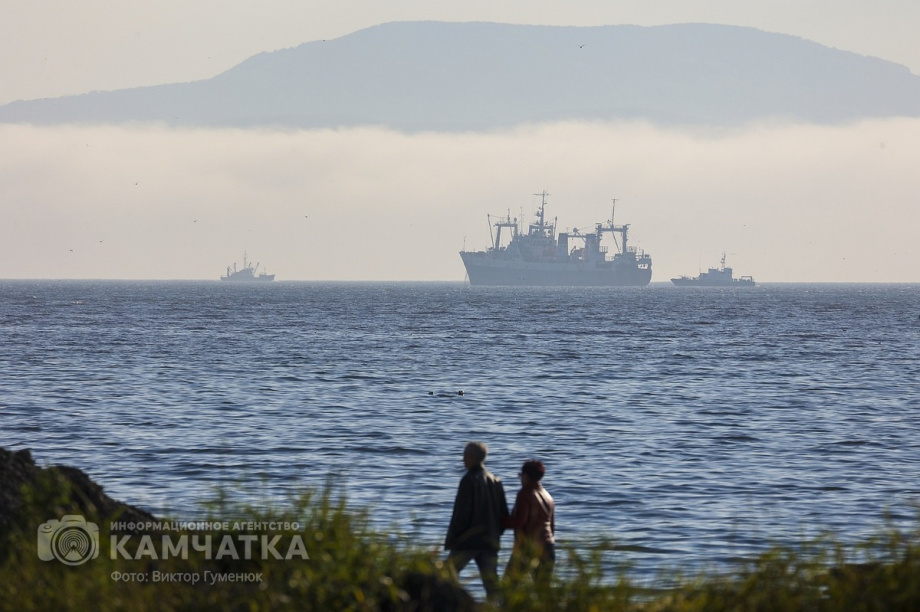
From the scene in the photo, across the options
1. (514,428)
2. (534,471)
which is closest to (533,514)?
(534,471)

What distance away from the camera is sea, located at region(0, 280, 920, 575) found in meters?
15.5

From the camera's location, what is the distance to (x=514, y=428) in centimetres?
2536

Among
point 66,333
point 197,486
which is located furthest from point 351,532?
point 66,333

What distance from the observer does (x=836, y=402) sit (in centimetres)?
3194

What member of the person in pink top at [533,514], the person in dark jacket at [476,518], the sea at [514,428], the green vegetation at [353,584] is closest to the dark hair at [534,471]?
the person in pink top at [533,514]

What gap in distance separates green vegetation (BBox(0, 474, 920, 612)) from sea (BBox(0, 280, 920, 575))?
0.76 m

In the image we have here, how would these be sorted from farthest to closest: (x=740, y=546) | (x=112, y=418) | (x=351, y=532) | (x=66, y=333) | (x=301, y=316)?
(x=301, y=316), (x=66, y=333), (x=112, y=418), (x=740, y=546), (x=351, y=532)

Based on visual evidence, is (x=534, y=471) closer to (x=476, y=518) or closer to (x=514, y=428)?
(x=476, y=518)

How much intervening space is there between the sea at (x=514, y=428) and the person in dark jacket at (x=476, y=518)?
1.60 ft

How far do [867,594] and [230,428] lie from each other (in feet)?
62.8

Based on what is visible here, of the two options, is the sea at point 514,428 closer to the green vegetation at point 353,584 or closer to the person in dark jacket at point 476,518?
the person in dark jacket at point 476,518

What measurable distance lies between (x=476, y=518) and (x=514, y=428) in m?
16.2

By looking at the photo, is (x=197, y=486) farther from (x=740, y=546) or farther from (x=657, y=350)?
(x=657, y=350)

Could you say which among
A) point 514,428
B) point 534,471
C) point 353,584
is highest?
point 534,471
